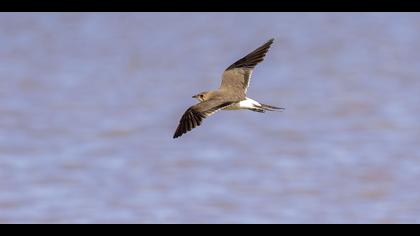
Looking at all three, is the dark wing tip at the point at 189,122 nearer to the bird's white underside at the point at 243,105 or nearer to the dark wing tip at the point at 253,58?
the bird's white underside at the point at 243,105

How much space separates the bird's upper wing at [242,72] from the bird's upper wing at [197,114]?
0.75 meters

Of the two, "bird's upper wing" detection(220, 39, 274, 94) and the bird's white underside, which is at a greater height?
"bird's upper wing" detection(220, 39, 274, 94)

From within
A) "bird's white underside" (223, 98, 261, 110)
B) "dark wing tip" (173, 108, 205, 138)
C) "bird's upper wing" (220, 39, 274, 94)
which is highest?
"bird's upper wing" (220, 39, 274, 94)

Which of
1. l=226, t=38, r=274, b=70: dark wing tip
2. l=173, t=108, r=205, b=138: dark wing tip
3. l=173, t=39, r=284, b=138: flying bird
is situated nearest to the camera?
l=173, t=108, r=205, b=138: dark wing tip

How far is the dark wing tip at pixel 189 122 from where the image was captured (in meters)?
7.89

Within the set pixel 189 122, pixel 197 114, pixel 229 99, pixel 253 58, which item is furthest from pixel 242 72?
pixel 189 122

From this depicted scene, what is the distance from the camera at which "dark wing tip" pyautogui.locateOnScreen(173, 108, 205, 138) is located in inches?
311

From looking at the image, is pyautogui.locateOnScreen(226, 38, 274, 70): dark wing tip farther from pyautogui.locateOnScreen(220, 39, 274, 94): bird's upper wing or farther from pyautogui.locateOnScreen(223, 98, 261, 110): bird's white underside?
pyautogui.locateOnScreen(223, 98, 261, 110): bird's white underside

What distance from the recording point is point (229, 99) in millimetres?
8477

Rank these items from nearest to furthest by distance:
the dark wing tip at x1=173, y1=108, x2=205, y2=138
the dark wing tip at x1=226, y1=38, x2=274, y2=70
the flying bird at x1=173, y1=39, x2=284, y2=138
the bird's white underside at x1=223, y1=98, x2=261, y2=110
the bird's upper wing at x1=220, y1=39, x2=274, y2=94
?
the dark wing tip at x1=173, y1=108, x2=205, y2=138
the flying bird at x1=173, y1=39, x2=284, y2=138
the bird's white underside at x1=223, y1=98, x2=261, y2=110
the bird's upper wing at x1=220, y1=39, x2=274, y2=94
the dark wing tip at x1=226, y1=38, x2=274, y2=70

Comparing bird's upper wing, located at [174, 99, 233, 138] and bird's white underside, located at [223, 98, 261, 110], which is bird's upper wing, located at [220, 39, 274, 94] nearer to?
bird's white underside, located at [223, 98, 261, 110]

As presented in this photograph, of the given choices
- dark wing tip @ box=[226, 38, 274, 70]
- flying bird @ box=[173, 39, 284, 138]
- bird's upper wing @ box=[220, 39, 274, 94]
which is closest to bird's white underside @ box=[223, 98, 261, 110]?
flying bird @ box=[173, 39, 284, 138]

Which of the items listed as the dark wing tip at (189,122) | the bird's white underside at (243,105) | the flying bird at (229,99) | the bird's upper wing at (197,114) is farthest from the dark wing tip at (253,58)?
the dark wing tip at (189,122)

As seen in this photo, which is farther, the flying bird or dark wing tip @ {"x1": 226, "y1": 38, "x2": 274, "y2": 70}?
dark wing tip @ {"x1": 226, "y1": 38, "x2": 274, "y2": 70}
